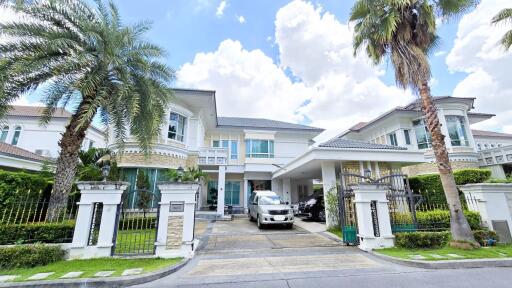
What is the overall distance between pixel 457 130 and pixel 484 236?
50.1 ft

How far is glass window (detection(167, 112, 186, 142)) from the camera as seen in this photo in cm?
1598

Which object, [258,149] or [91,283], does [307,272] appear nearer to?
[91,283]

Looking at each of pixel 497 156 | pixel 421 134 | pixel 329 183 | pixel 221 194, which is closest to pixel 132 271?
pixel 329 183

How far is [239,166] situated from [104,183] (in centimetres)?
1551

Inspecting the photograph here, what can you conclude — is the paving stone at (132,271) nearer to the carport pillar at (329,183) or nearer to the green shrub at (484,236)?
the carport pillar at (329,183)

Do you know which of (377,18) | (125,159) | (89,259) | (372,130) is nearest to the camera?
(89,259)

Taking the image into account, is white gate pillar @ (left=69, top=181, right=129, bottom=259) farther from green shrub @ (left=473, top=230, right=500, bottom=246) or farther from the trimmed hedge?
the trimmed hedge

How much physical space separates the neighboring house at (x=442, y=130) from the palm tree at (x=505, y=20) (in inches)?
238

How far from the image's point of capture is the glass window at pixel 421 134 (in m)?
19.9

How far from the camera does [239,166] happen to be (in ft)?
71.8

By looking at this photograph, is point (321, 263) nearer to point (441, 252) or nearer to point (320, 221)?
point (441, 252)

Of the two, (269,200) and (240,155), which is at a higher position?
(240,155)

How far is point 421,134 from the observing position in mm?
20484

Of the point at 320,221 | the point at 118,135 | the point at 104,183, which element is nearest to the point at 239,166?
the point at 320,221
